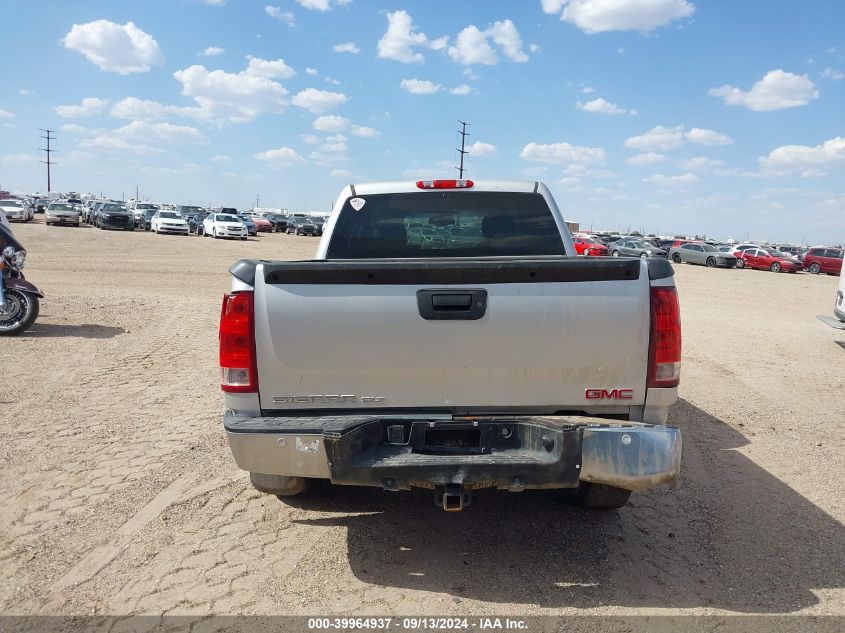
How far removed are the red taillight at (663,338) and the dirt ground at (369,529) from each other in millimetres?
1093

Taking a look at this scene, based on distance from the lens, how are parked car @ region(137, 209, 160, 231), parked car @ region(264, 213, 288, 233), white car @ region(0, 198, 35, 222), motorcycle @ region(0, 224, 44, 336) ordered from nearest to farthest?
motorcycle @ region(0, 224, 44, 336) → white car @ region(0, 198, 35, 222) → parked car @ region(137, 209, 160, 231) → parked car @ region(264, 213, 288, 233)

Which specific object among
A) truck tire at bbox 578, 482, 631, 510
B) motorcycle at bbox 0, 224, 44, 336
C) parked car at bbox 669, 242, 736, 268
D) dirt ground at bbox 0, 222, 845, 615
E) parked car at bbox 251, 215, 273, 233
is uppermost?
parked car at bbox 251, 215, 273, 233

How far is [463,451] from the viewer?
3078 millimetres

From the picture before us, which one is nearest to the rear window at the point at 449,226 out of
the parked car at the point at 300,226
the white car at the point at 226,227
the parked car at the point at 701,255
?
the white car at the point at 226,227

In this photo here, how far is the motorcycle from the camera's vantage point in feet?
30.0

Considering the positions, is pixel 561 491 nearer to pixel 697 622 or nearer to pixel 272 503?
pixel 697 622

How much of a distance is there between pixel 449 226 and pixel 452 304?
1881mm

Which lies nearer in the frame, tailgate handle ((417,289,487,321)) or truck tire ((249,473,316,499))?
tailgate handle ((417,289,487,321))

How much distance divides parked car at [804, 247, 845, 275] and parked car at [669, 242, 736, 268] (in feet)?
14.5

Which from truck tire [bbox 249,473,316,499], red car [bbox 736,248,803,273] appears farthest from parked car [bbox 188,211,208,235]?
truck tire [bbox 249,473,316,499]

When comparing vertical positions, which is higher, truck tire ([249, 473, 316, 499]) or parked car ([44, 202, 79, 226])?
parked car ([44, 202, 79, 226])

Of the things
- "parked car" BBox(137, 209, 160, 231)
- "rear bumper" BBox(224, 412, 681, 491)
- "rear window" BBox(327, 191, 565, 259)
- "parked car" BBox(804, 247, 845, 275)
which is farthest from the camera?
"parked car" BBox(137, 209, 160, 231)

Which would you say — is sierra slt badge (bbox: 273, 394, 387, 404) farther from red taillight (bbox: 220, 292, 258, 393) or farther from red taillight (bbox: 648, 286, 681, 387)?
red taillight (bbox: 648, 286, 681, 387)

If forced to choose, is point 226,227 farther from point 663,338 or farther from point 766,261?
point 663,338
